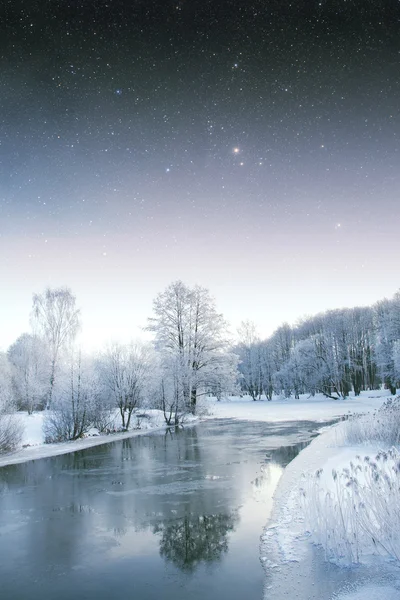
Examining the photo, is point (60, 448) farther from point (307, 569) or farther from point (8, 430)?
point (307, 569)

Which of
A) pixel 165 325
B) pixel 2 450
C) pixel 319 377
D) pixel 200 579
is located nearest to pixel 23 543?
pixel 200 579

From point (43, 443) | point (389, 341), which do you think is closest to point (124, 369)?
point (43, 443)

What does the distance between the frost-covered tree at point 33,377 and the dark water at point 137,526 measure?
23.0 meters

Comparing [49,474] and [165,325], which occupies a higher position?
[165,325]

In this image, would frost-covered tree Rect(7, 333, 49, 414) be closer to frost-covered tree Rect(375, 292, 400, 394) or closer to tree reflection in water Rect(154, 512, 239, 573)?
tree reflection in water Rect(154, 512, 239, 573)

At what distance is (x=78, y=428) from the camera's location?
22922 millimetres

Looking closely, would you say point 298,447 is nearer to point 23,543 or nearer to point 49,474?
point 49,474

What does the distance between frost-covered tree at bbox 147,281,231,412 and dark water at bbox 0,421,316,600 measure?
21190 mm

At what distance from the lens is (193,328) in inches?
1528

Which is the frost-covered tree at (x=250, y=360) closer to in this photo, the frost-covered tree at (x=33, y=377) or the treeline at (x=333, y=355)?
the treeline at (x=333, y=355)

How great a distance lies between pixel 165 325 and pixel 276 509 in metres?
30.6

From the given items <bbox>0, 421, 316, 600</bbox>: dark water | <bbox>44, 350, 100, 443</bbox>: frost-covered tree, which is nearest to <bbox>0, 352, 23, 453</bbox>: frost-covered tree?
<bbox>0, 421, 316, 600</bbox>: dark water

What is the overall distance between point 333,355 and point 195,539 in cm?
5596

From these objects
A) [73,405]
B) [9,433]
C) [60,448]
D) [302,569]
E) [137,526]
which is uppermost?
[73,405]
